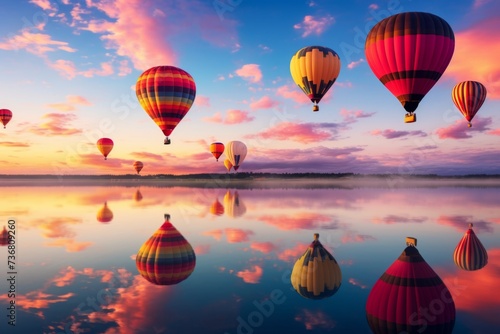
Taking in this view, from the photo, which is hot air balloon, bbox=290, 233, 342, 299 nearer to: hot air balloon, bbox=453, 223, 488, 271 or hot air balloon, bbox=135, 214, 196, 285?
hot air balloon, bbox=135, 214, 196, 285

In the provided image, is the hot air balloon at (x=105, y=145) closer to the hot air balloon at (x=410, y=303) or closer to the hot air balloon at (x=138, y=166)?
the hot air balloon at (x=138, y=166)

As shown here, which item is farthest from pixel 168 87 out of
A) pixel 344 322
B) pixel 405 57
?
pixel 344 322

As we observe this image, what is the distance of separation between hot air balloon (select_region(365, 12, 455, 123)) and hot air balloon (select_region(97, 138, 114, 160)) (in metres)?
55.3

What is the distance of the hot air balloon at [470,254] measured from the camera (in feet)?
37.9

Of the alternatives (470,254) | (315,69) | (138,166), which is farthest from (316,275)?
(138,166)

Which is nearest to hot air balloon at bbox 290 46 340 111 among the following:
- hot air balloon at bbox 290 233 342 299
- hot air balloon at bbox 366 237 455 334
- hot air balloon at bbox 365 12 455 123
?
hot air balloon at bbox 365 12 455 123

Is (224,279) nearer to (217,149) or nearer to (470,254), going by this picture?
(470,254)

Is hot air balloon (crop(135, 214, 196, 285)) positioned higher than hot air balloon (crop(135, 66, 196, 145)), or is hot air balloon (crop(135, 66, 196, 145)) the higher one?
hot air balloon (crop(135, 66, 196, 145))

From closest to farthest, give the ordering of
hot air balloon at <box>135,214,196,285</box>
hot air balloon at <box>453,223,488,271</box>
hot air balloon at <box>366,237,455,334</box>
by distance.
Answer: hot air balloon at <box>366,237,455,334</box> < hot air balloon at <box>135,214,196,285</box> < hot air balloon at <box>453,223,488,271</box>

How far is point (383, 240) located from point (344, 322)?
8988mm

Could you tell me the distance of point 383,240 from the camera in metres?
15.6

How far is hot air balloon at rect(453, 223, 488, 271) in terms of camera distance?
11.6 meters

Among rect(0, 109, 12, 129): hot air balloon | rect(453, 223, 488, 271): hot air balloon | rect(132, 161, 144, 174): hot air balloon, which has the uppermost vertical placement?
rect(0, 109, 12, 129): hot air balloon

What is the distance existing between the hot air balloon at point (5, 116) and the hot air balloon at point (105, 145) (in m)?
13.9
